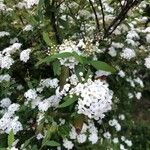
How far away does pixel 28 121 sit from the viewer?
3.44 m

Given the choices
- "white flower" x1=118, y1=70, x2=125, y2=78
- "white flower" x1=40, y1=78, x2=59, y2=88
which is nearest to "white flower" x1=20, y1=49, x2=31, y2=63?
"white flower" x1=40, y1=78, x2=59, y2=88

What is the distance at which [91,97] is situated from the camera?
2562 mm

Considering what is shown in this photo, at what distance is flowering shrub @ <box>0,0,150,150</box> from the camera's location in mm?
2816

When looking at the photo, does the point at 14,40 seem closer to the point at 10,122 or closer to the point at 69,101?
the point at 10,122

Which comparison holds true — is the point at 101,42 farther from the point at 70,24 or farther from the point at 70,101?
the point at 70,101

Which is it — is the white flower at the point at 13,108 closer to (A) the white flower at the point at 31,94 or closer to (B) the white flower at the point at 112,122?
(A) the white flower at the point at 31,94

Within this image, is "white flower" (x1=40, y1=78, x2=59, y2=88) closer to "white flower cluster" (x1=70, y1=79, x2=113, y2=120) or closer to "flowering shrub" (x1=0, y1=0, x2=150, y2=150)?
"flowering shrub" (x1=0, y1=0, x2=150, y2=150)

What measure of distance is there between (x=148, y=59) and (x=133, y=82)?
2.08 ft

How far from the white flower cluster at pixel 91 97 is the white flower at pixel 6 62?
2.79 feet

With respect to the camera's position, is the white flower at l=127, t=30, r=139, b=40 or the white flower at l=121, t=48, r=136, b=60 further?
the white flower at l=127, t=30, r=139, b=40

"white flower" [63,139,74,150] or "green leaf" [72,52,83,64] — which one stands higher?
"green leaf" [72,52,83,64]

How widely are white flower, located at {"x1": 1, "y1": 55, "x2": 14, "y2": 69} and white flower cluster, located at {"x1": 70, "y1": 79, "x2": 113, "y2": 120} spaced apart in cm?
85

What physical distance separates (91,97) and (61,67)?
45cm

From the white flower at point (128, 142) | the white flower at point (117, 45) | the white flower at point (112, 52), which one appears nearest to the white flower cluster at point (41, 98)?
the white flower at point (112, 52)
